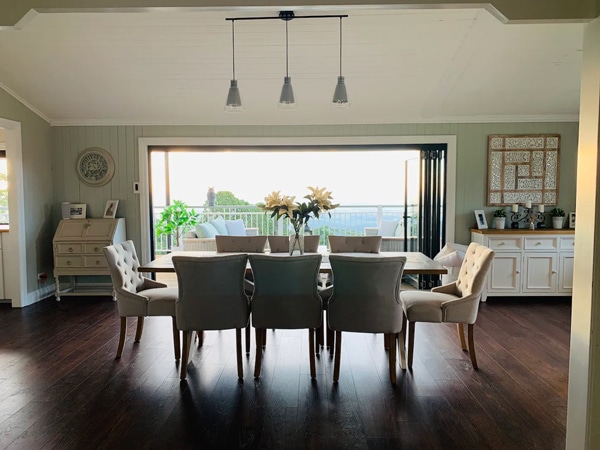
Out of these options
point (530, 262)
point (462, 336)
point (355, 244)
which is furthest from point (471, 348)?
point (530, 262)

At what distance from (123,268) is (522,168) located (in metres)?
4.90

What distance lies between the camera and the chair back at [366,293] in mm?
2895

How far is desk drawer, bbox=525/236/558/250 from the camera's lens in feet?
16.7

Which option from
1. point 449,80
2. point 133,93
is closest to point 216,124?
point 133,93

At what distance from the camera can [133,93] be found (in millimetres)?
4910

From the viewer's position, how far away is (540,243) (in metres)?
5.11

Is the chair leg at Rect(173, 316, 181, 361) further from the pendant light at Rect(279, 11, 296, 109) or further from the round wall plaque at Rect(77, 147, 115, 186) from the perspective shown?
the round wall plaque at Rect(77, 147, 115, 186)

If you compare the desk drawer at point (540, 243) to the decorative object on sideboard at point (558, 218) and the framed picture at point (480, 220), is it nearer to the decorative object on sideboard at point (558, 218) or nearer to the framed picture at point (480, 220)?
the decorative object on sideboard at point (558, 218)

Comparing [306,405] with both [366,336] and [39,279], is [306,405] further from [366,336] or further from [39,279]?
[39,279]

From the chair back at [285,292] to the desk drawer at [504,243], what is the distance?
301 centimetres

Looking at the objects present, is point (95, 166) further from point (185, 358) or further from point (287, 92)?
point (185, 358)

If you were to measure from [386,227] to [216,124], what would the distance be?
335cm

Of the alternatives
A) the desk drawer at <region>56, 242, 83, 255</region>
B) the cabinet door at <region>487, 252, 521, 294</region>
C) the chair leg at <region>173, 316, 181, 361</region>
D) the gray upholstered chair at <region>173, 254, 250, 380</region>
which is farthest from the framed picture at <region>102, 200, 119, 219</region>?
the cabinet door at <region>487, 252, 521, 294</region>

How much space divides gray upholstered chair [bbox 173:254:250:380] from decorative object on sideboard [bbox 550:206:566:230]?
170 inches
